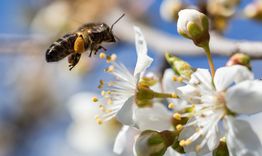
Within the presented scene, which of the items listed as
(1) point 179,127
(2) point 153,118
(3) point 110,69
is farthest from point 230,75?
(3) point 110,69

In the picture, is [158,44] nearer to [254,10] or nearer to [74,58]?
[254,10]

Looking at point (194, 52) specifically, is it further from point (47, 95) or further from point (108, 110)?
point (47, 95)

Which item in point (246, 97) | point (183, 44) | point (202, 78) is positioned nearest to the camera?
point (246, 97)

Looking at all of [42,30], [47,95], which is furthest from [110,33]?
[47,95]

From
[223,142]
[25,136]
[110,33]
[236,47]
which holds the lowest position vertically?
[25,136]

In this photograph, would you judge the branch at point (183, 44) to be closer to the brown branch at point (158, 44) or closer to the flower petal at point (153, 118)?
the brown branch at point (158, 44)

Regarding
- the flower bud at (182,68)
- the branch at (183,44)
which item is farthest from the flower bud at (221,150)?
the branch at (183,44)
